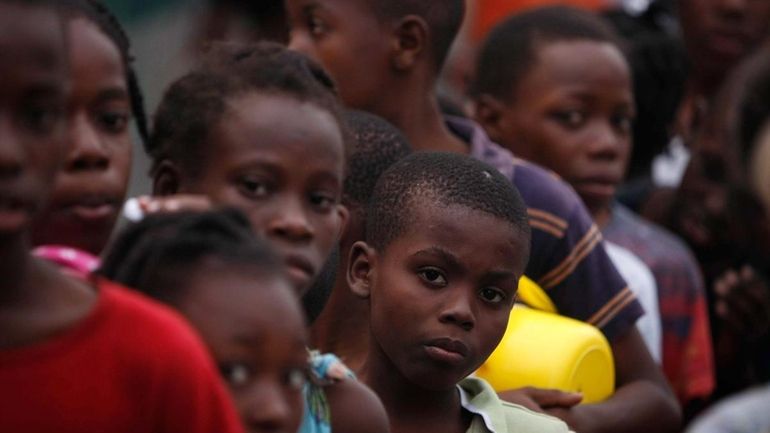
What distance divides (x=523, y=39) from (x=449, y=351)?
243cm

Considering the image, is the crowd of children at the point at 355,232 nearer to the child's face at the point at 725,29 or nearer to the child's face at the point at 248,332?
the child's face at the point at 248,332

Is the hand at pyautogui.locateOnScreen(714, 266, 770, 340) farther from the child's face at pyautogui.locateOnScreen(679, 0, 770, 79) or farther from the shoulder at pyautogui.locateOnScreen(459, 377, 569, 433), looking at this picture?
the shoulder at pyautogui.locateOnScreen(459, 377, 569, 433)

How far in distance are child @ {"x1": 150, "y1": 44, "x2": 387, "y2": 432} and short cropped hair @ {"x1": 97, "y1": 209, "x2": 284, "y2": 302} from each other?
20.8 inches

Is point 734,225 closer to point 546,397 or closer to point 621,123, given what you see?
point 621,123

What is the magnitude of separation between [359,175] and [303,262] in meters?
1.13

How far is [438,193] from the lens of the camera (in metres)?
3.98

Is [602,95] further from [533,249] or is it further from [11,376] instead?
[11,376]

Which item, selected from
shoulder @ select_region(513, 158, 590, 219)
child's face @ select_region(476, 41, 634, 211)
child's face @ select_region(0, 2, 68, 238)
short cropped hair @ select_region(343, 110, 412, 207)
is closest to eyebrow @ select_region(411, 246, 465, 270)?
short cropped hair @ select_region(343, 110, 412, 207)

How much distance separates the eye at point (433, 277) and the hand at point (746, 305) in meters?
2.92

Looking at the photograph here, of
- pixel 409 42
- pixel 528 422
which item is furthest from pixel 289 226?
pixel 409 42

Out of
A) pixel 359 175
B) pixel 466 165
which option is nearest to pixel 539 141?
pixel 359 175

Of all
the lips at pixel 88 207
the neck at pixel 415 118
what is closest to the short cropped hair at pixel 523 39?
the neck at pixel 415 118

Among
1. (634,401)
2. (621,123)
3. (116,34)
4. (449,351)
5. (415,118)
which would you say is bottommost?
(634,401)

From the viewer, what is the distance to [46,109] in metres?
2.39
